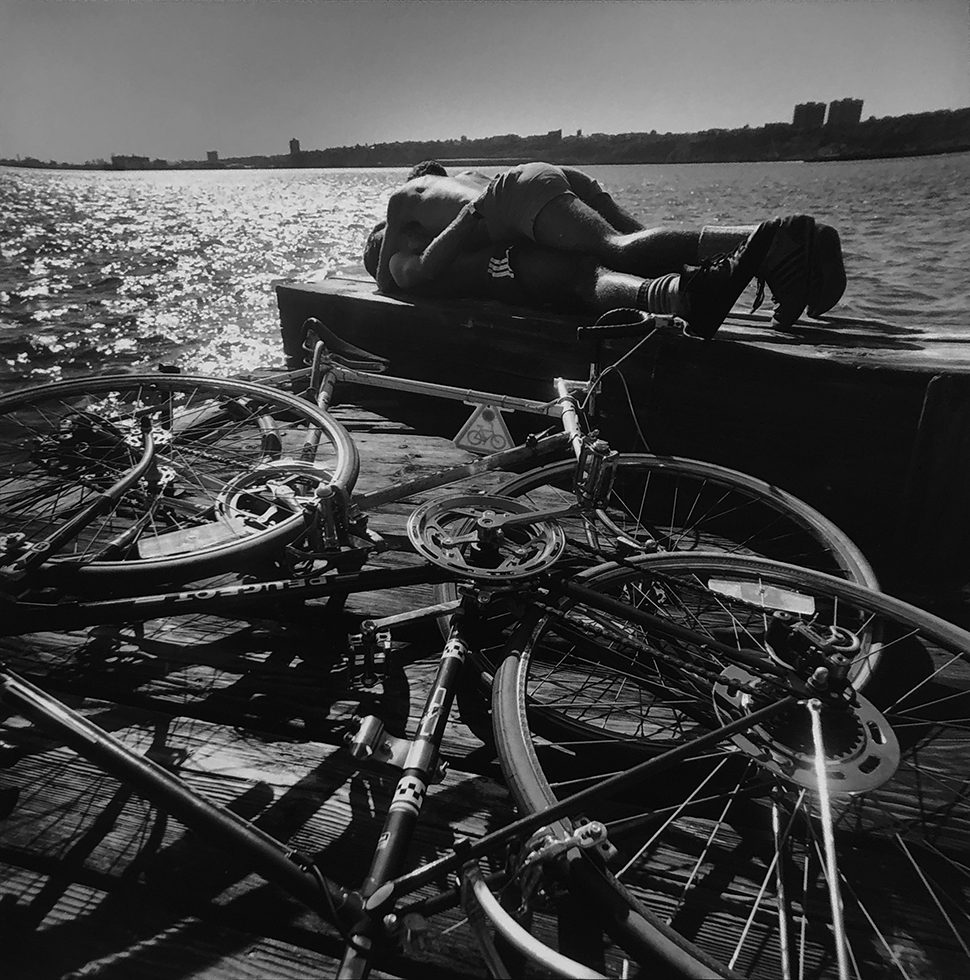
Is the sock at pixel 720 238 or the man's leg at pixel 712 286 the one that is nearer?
the man's leg at pixel 712 286

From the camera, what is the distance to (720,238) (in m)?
4.00

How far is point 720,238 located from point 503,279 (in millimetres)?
1919

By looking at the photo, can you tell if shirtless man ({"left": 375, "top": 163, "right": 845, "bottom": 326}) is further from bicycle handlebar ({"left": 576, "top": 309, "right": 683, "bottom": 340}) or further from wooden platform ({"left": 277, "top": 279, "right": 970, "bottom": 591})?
bicycle handlebar ({"left": 576, "top": 309, "right": 683, "bottom": 340})

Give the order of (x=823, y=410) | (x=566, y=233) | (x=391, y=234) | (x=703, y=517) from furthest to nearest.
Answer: (x=391, y=234) → (x=566, y=233) → (x=823, y=410) → (x=703, y=517)

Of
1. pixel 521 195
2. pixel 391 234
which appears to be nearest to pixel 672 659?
pixel 521 195

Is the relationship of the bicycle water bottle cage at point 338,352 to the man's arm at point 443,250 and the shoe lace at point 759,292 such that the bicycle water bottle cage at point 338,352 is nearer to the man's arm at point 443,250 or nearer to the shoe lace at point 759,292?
the man's arm at point 443,250

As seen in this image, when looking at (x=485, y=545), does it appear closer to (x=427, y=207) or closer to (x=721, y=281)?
(x=721, y=281)

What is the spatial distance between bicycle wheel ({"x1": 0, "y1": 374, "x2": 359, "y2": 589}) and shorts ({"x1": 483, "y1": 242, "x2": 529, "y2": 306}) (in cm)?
234

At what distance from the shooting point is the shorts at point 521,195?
182 inches

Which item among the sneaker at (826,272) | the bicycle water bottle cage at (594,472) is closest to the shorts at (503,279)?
the sneaker at (826,272)

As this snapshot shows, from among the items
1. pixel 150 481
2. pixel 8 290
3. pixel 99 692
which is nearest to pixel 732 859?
pixel 99 692

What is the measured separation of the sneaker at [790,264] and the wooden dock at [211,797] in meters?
3.04

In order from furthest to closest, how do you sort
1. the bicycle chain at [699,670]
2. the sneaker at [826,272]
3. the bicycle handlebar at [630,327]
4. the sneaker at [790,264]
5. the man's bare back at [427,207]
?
the man's bare back at [427,207] → the sneaker at [826,272] → the sneaker at [790,264] → the bicycle handlebar at [630,327] → the bicycle chain at [699,670]

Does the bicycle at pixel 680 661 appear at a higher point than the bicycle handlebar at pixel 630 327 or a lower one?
lower
